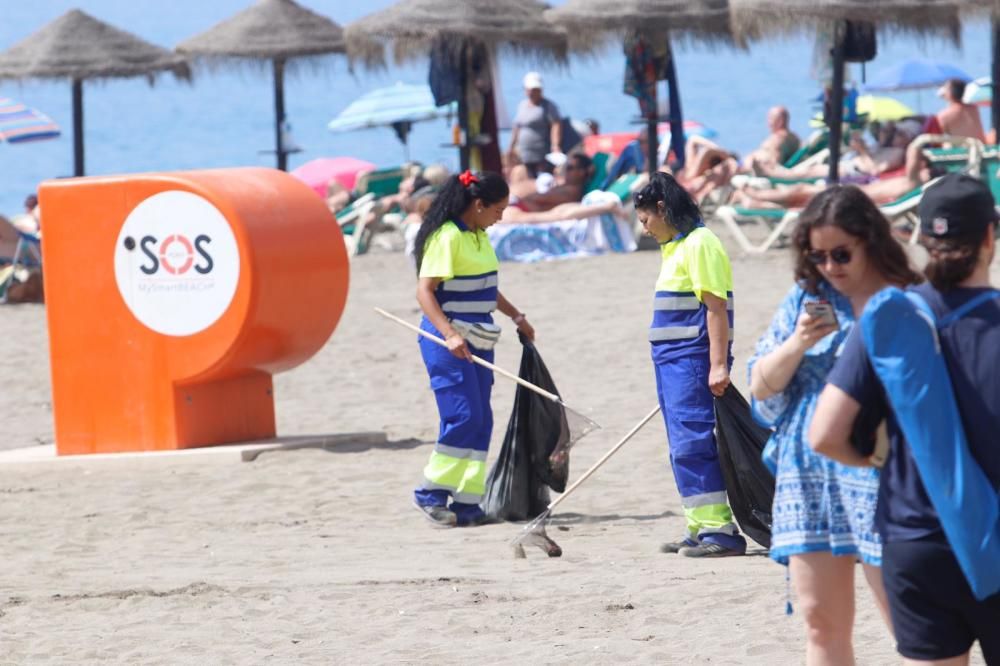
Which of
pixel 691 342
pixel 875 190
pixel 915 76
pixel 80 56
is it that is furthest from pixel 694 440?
pixel 915 76

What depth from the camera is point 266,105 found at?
60.3 meters

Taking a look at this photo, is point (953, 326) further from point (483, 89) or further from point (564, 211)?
point (483, 89)

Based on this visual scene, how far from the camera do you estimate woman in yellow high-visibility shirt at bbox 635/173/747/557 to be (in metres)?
5.65

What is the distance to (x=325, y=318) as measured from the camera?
8.48 metres

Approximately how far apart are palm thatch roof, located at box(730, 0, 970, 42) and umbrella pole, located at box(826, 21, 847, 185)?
0.77ft

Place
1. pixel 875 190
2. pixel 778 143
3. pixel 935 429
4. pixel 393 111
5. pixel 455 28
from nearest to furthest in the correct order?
pixel 935 429 < pixel 875 190 < pixel 455 28 < pixel 778 143 < pixel 393 111

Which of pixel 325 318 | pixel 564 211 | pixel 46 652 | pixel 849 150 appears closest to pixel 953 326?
pixel 46 652

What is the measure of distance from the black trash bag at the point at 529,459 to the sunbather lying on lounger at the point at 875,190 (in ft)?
25.0

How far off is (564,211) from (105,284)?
24.4 feet

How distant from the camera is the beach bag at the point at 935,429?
9.36ft

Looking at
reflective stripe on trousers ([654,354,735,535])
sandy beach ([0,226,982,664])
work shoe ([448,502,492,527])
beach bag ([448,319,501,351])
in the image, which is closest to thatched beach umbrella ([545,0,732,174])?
sandy beach ([0,226,982,664])

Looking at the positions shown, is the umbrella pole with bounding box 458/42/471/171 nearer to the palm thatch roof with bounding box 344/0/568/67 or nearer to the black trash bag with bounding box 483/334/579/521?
the palm thatch roof with bounding box 344/0/568/67

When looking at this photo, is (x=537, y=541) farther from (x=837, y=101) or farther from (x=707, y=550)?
(x=837, y=101)

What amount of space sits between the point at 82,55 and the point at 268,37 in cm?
190
